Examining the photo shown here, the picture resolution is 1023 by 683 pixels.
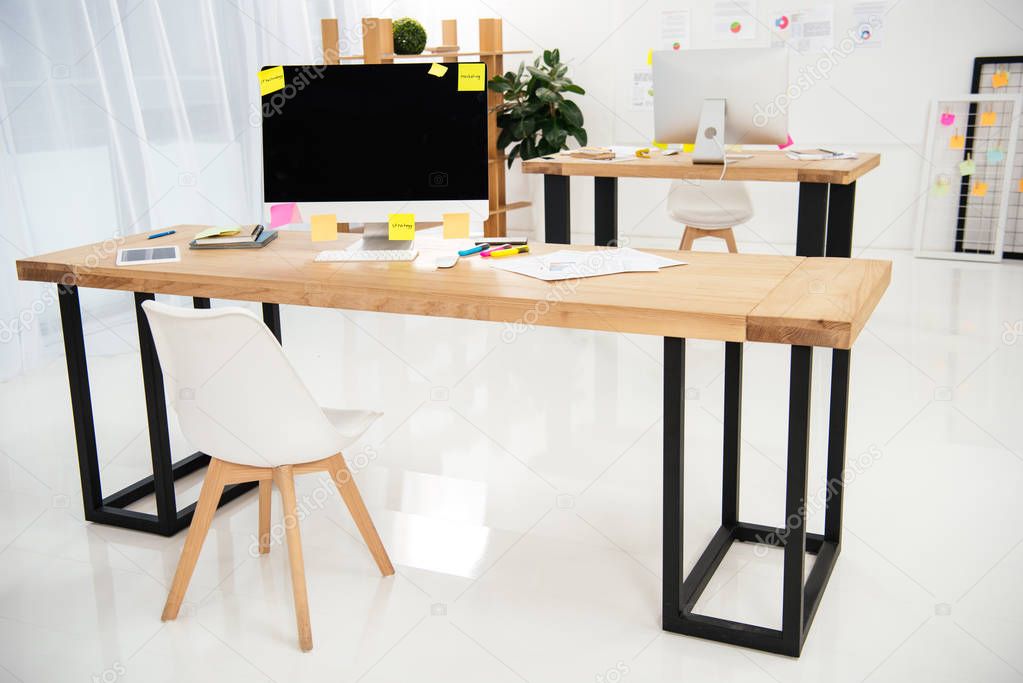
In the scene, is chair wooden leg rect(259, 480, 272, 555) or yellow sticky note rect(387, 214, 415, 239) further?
yellow sticky note rect(387, 214, 415, 239)

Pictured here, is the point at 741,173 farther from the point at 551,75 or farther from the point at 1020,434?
the point at 551,75

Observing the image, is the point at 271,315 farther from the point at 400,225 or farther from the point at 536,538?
the point at 536,538

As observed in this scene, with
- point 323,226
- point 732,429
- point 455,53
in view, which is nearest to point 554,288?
point 732,429

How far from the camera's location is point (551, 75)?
5.93 meters


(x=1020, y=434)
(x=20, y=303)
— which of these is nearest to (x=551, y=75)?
(x=20, y=303)

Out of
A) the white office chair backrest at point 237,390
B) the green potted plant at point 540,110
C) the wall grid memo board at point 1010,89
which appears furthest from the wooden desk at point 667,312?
the wall grid memo board at point 1010,89

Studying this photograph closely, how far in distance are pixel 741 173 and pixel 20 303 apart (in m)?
3.04

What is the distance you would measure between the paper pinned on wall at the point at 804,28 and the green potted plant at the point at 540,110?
1226 mm

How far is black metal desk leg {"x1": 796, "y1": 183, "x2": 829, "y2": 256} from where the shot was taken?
377 cm

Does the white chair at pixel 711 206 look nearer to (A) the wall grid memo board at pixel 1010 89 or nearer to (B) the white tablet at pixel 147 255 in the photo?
(A) the wall grid memo board at pixel 1010 89

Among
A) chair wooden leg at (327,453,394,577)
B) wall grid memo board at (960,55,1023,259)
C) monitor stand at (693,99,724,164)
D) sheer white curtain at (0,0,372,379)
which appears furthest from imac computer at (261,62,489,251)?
wall grid memo board at (960,55,1023,259)

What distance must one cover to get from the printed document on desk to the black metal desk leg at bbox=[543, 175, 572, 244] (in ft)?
6.04

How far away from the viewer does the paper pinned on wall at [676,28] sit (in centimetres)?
600

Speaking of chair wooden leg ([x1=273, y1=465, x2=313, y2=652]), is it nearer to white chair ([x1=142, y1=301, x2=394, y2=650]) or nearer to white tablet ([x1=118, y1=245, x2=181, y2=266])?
white chair ([x1=142, y1=301, x2=394, y2=650])
